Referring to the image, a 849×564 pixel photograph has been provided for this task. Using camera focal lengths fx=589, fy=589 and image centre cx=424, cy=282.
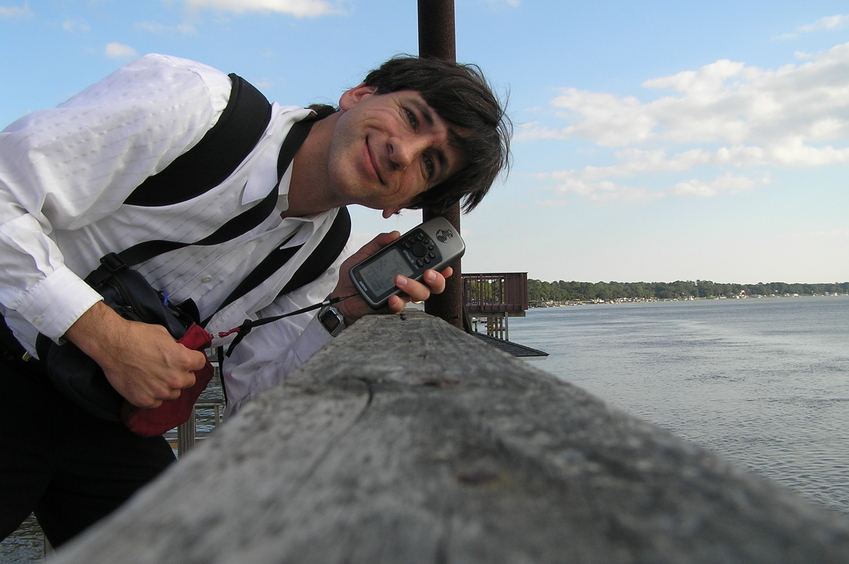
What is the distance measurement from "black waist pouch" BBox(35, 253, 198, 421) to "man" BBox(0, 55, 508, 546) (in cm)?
6

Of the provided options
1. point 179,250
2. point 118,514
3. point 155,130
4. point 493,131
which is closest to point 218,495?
point 118,514

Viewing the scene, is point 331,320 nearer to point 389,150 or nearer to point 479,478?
point 389,150

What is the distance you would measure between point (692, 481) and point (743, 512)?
0.13 ft

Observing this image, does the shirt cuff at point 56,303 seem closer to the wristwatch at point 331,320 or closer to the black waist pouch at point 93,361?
the black waist pouch at point 93,361

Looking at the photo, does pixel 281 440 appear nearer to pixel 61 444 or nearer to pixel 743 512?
pixel 743 512

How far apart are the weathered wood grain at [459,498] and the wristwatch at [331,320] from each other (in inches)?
64.4

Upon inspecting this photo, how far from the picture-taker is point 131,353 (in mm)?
1599

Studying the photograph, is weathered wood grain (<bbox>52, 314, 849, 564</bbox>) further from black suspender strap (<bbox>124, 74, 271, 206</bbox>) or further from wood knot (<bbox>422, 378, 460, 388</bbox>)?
black suspender strap (<bbox>124, 74, 271, 206</bbox>)

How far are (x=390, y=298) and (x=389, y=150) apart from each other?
56 cm

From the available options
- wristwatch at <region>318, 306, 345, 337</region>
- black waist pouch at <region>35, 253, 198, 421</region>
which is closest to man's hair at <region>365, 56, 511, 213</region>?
wristwatch at <region>318, 306, 345, 337</region>

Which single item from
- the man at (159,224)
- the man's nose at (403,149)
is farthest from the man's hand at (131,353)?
the man's nose at (403,149)

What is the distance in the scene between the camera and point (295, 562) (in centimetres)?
30

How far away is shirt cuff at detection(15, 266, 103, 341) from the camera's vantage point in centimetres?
153

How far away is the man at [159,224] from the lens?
154cm
